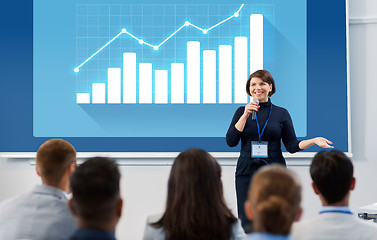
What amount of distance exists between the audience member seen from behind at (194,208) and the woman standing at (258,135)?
1470 mm

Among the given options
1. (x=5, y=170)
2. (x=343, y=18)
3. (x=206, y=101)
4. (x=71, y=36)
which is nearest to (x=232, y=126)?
(x=206, y=101)

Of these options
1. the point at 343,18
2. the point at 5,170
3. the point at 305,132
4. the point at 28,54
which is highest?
the point at 343,18

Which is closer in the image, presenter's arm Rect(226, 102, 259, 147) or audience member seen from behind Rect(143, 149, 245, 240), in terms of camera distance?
audience member seen from behind Rect(143, 149, 245, 240)

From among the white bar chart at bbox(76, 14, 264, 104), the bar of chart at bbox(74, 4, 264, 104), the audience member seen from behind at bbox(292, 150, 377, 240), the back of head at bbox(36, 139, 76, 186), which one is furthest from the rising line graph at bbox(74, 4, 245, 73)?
the audience member seen from behind at bbox(292, 150, 377, 240)

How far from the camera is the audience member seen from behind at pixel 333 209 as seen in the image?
154 centimetres

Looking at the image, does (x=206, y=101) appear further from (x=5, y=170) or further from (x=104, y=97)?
(x=5, y=170)

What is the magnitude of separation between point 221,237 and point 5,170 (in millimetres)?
3154

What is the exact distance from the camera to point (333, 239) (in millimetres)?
1537

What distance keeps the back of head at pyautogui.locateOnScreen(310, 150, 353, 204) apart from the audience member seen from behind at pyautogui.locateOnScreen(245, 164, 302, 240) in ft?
1.57

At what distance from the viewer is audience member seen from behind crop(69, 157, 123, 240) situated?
124cm

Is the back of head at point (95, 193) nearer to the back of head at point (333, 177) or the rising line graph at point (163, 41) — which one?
the back of head at point (333, 177)

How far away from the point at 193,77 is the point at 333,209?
264 centimetres

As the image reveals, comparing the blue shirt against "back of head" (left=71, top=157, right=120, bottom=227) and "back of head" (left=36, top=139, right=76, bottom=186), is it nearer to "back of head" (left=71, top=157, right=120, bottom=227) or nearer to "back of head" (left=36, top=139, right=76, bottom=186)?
"back of head" (left=71, top=157, right=120, bottom=227)

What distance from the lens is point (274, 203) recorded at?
1.19m
